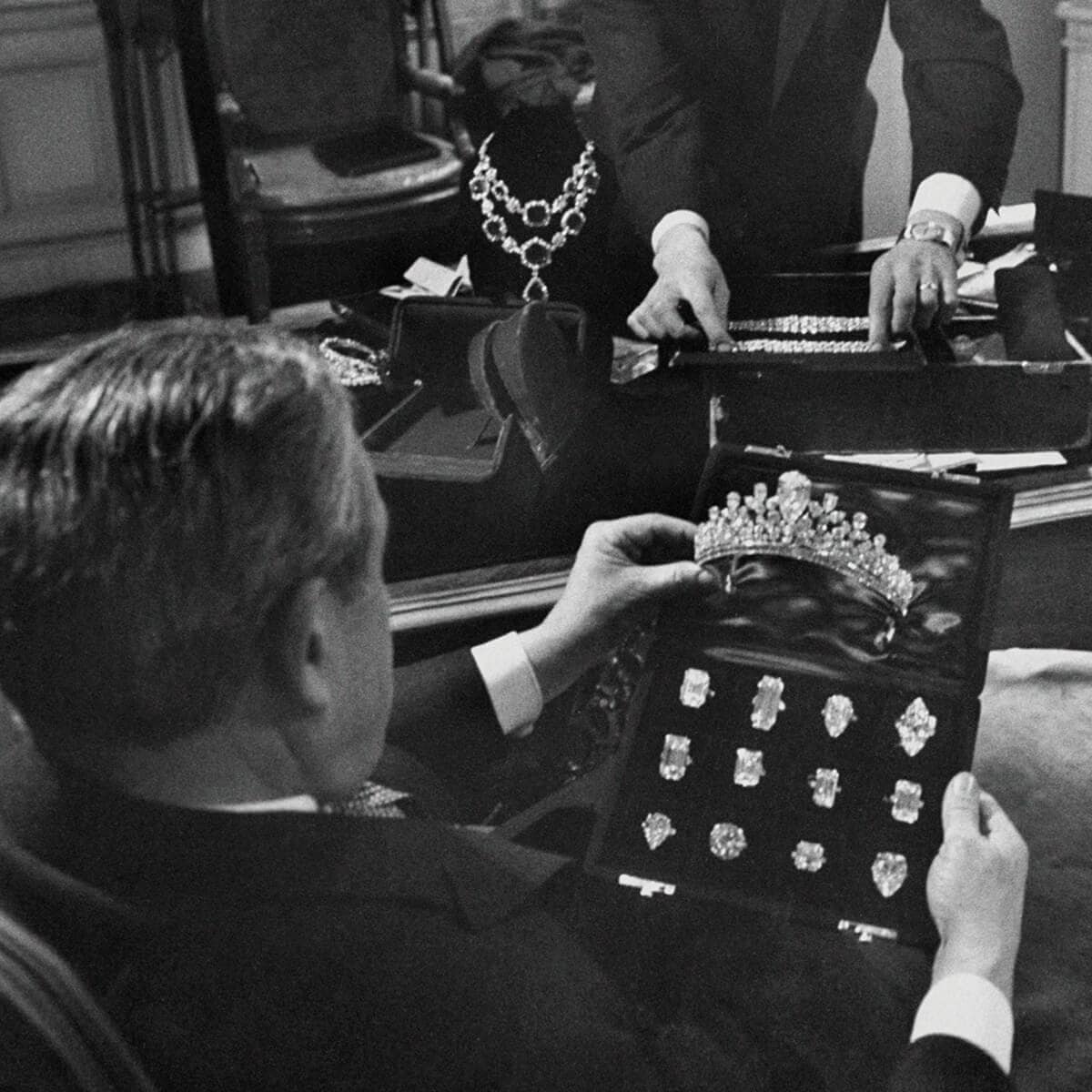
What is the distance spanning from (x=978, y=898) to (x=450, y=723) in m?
0.49

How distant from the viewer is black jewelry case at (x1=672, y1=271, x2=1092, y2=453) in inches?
55.5

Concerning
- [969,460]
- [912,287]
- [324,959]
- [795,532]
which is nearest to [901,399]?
[969,460]

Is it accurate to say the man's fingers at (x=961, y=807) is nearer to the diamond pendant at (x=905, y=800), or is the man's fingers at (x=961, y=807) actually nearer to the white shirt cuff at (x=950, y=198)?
the diamond pendant at (x=905, y=800)

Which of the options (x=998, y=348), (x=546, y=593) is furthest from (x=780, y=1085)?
(x=998, y=348)

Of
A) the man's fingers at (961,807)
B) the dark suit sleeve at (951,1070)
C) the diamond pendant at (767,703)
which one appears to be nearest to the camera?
the dark suit sleeve at (951,1070)

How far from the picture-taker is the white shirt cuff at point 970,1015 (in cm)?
85

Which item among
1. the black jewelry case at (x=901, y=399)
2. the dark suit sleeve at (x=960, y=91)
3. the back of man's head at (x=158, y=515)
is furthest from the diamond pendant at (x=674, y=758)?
the dark suit sleeve at (x=960, y=91)

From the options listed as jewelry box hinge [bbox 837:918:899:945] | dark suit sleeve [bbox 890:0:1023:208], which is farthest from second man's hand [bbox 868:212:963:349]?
jewelry box hinge [bbox 837:918:899:945]

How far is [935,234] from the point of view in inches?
66.2

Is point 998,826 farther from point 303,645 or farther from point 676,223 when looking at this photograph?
point 676,223

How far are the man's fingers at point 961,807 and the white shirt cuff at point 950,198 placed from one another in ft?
2.96

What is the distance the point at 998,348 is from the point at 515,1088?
2.92 ft

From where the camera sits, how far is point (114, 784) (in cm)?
79

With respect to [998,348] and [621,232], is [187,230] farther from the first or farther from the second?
[998,348]
